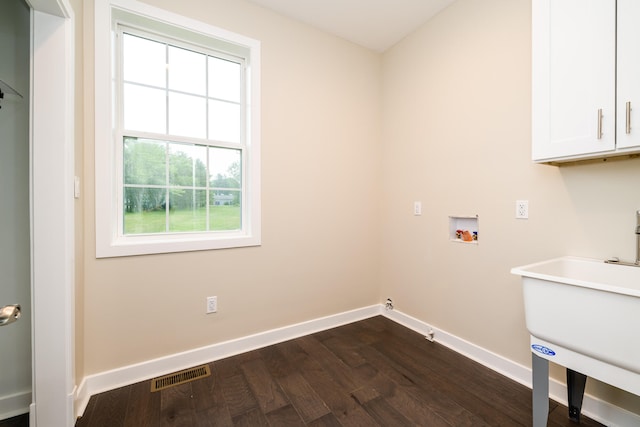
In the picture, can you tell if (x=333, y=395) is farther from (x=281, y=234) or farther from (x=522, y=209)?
(x=522, y=209)

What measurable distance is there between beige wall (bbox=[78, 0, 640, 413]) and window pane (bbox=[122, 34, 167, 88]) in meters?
0.25

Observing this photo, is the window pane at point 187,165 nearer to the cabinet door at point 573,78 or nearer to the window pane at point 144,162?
the window pane at point 144,162

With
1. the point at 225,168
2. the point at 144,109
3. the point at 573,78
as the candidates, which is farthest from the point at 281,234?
the point at 573,78

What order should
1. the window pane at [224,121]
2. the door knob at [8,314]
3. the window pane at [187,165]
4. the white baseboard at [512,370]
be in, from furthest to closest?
the window pane at [224,121] < the window pane at [187,165] < the white baseboard at [512,370] < the door knob at [8,314]

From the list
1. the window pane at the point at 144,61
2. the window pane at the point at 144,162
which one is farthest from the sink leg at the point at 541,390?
the window pane at the point at 144,61

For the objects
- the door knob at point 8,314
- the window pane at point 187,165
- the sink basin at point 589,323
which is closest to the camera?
the door knob at point 8,314

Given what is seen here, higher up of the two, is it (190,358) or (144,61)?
(144,61)

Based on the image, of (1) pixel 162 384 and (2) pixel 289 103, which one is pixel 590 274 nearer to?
(2) pixel 289 103

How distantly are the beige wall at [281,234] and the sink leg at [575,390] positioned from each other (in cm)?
161

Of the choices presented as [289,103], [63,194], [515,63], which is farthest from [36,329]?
[515,63]

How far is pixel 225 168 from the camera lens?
2207mm

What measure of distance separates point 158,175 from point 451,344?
2.58m

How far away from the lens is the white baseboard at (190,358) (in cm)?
168

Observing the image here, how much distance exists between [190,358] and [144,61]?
213cm
